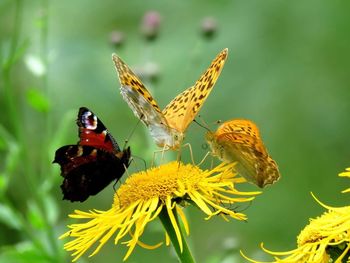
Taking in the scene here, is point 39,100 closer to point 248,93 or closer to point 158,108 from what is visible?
point 158,108

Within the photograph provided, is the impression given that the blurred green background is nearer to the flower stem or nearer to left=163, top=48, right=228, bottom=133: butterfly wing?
left=163, top=48, right=228, bottom=133: butterfly wing

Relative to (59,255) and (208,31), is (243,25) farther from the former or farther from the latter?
(59,255)

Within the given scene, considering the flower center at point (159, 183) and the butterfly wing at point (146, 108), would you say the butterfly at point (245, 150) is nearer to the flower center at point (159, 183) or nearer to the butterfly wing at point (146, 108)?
the flower center at point (159, 183)

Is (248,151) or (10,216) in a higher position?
(10,216)

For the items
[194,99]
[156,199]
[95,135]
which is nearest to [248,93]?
[194,99]

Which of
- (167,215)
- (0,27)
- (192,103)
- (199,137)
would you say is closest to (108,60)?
(199,137)

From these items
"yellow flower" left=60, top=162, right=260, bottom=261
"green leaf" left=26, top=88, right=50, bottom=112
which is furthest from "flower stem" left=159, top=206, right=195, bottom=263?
"green leaf" left=26, top=88, right=50, bottom=112
